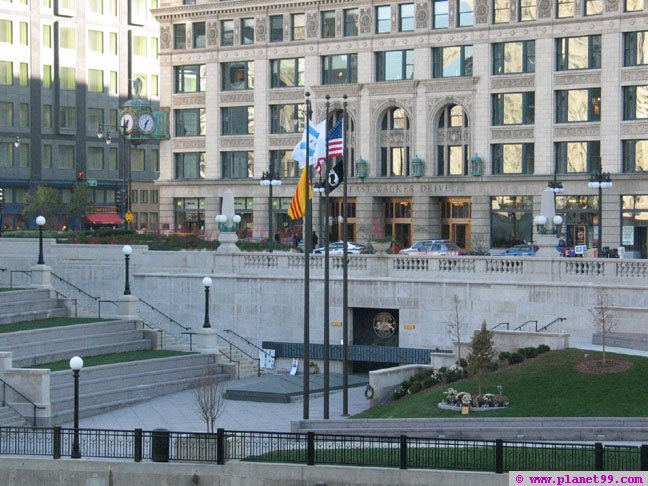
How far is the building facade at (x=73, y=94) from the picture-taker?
4171 inches

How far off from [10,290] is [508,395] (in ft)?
76.7

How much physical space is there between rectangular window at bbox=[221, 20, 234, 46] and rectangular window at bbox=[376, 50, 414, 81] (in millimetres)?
10640

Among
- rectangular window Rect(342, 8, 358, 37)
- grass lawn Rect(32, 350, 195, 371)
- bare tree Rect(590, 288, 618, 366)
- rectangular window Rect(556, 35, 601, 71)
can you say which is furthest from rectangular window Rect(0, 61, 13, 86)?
bare tree Rect(590, 288, 618, 366)

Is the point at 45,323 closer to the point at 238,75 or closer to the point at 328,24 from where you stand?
the point at 328,24

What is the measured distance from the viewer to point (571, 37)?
77.1 meters

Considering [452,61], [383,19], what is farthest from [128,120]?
[452,61]

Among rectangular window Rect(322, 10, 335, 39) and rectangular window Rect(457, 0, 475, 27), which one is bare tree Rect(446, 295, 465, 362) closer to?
rectangular window Rect(457, 0, 475, 27)

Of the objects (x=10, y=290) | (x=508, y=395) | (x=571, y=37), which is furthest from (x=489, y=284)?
(x=571, y=37)

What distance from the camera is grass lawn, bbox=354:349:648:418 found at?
36156mm

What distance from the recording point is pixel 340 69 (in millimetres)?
85250

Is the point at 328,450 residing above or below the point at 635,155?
below

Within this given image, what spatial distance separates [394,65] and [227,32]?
40.5 feet

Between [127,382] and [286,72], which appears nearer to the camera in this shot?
[127,382]

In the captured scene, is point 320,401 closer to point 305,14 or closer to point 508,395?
point 508,395
